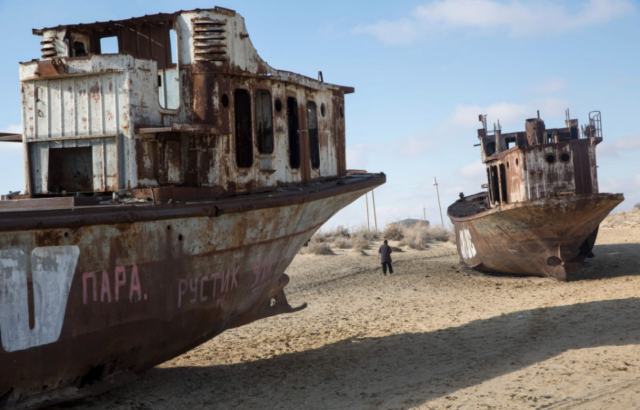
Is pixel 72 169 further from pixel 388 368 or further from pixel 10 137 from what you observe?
pixel 388 368

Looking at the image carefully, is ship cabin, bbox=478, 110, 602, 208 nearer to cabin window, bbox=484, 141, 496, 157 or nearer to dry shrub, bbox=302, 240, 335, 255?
cabin window, bbox=484, 141, 496, 157

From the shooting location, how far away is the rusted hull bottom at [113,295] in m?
5.07

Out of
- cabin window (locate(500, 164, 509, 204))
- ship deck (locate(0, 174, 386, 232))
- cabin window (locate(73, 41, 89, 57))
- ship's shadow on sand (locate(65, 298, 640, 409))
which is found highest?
cabin window (locate(73, 41, 89, 57))

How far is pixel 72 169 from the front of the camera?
6.96m

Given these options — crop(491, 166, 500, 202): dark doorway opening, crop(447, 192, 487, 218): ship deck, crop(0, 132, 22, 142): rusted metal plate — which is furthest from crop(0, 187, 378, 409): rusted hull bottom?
crop(447, 192, 487, 218): ship deck

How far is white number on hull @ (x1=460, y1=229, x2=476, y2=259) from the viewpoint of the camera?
691 inches

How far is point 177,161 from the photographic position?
23.5 ft

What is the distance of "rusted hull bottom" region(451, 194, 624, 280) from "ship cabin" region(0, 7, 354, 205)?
24.4ft

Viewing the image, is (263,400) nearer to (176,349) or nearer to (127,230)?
(176,349)

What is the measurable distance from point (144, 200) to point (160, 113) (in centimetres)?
122

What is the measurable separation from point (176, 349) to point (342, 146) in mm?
4962

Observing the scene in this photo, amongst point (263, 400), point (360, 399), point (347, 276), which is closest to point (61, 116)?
point (263, 400)

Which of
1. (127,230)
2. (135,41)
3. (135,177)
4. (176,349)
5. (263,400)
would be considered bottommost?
(263,400)

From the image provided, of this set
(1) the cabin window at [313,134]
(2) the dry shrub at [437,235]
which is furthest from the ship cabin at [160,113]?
(2) the dry shrub at [437,235]
